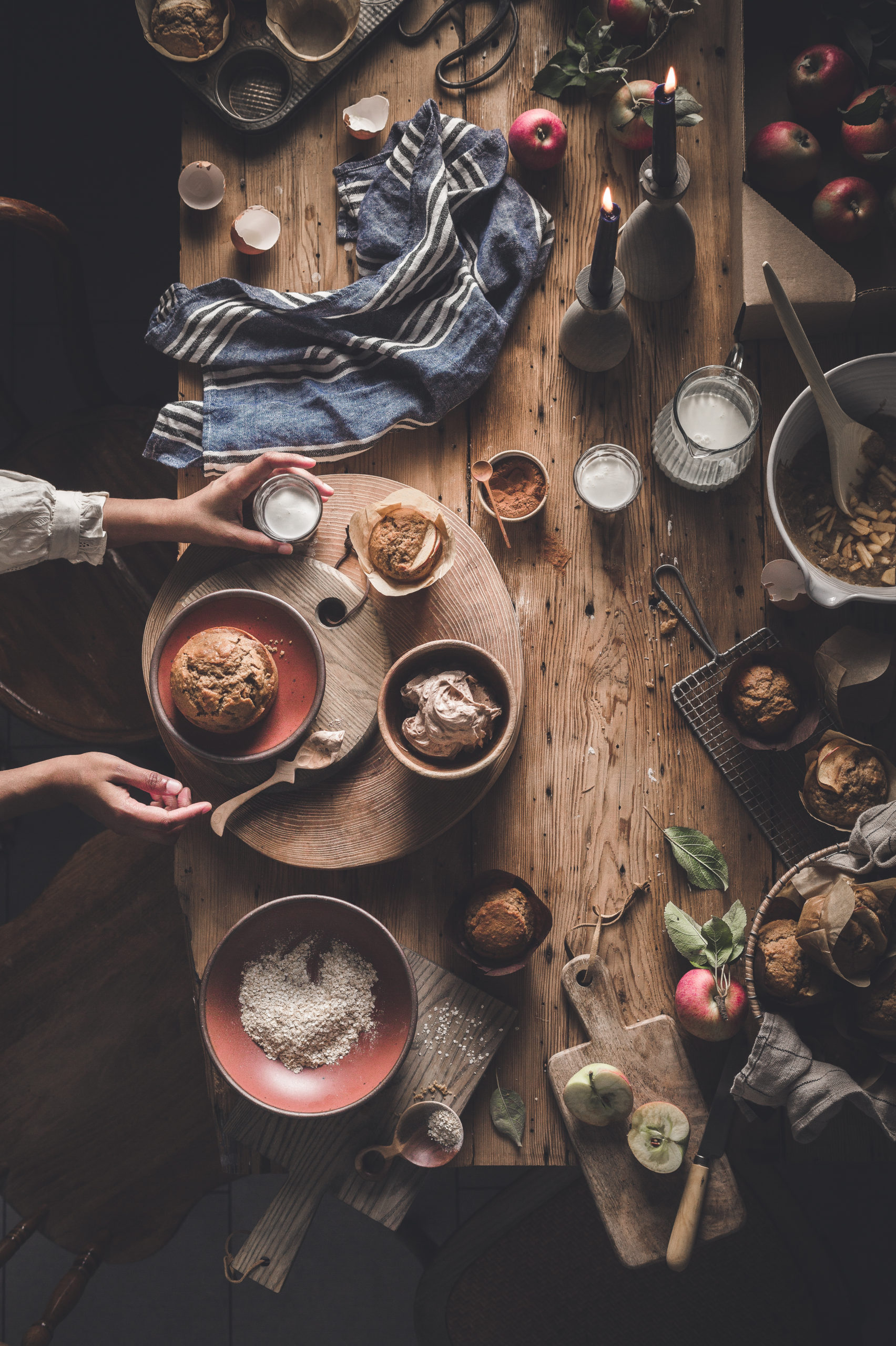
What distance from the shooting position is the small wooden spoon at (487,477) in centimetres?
210

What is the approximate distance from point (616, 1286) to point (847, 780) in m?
1.47

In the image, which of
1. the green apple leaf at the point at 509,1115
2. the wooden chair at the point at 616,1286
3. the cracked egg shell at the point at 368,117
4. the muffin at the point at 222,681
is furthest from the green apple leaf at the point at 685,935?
the cracked egg shell at the point at 368,117

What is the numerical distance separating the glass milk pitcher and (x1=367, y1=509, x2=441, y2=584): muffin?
1.93ft

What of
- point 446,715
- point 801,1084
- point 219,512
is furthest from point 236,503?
point 801,1084

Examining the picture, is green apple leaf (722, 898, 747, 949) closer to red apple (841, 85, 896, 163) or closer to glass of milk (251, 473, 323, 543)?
glass of milk (251, 473, 323, 543)

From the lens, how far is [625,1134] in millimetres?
1930

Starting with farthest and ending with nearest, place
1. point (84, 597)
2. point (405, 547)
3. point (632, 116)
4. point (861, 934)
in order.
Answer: point (84, 597) < point (632, 116) < point (405, 547) < point (861, 934)

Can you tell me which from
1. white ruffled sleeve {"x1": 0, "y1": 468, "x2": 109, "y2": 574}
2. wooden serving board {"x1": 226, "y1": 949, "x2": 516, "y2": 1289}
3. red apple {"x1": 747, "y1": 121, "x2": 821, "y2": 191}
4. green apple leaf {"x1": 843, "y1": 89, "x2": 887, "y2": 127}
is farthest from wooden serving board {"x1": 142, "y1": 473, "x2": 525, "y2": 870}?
green apple leaf {"x1": 843, "y1": 89, "x2": 887, "y2": 127}

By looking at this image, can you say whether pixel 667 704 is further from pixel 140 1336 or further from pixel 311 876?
pixel 140 1336

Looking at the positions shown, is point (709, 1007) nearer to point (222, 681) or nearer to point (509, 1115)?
point (509, 1115)

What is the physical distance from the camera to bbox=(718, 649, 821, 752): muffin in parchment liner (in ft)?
6.35

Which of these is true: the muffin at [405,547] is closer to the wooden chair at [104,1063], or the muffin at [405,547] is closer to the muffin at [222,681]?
the muffin at [222,681]

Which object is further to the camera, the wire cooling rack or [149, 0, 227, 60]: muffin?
[149, 0, 227, 60]: muffin

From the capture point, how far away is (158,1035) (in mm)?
2326
